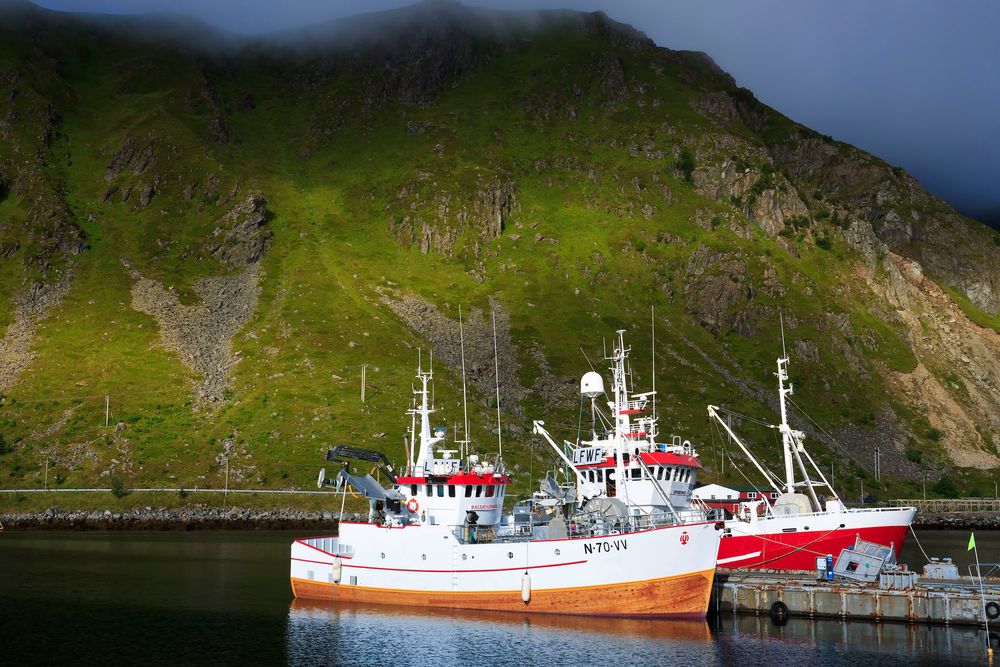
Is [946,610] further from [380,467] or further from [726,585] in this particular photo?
[380,467]

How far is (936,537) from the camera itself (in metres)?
137

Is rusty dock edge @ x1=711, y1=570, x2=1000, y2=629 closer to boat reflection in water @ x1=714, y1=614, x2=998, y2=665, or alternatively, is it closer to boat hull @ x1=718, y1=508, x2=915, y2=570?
boat reflection in water @ x1=714, y1=614, x2=998, y2=665

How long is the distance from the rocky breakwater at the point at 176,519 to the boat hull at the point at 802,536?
65.7m

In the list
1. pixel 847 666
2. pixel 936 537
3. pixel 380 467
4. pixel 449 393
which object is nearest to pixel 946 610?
pixel 847 666

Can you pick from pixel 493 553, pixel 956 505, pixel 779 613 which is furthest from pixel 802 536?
pixel 956 505

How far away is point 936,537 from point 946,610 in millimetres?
86927

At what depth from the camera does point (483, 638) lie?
5512cm

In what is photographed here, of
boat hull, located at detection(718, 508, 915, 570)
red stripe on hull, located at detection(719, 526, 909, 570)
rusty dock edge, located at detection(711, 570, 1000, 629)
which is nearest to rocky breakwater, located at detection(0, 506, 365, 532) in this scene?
red stripe on hull, located at detection(719, 526, 909, 570)

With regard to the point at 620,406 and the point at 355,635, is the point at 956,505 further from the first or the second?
the point at 355,635

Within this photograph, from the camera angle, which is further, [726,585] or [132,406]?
[132,406]

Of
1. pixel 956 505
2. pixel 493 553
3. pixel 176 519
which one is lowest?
pixel 493 553

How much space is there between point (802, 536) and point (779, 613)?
1458 centimetres

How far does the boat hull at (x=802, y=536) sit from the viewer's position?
73.5 m

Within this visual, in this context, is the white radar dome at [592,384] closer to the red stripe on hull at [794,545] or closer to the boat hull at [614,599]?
the red stripe on hull at [794,545]
